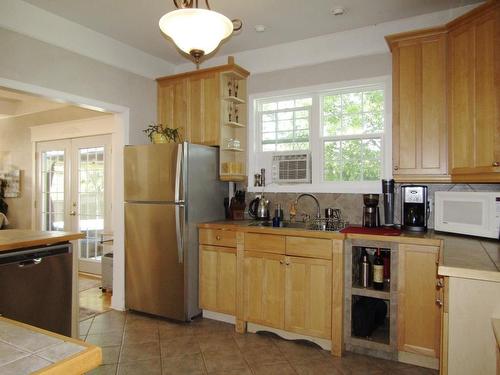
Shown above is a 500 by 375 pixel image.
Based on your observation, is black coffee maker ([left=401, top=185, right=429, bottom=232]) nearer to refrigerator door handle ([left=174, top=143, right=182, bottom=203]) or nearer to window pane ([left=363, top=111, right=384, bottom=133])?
window pane ([left=363, top=111, right=384, bottom=133])

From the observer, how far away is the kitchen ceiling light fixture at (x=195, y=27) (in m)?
1.69

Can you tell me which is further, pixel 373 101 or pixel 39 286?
pixel 373 101

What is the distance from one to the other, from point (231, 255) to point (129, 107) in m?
1.95

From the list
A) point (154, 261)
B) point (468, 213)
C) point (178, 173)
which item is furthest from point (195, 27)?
point (154, 261)

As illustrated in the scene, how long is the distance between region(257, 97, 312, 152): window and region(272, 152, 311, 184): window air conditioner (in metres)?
0.12

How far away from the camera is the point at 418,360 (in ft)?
8.29

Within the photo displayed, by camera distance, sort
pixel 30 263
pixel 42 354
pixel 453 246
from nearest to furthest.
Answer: pixel 42 354
pixel 453 246
pixel 30 263

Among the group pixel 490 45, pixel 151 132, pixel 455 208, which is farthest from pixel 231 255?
pixel 490 45

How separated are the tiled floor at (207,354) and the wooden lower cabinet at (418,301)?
192mm

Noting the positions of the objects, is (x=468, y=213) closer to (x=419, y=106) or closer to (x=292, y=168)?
(x=419, y=106)

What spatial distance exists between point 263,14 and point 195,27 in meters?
1.50

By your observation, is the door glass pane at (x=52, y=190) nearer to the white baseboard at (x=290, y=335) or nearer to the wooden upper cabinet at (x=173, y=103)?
the wooden upper cabinet at (x=173, y=103)

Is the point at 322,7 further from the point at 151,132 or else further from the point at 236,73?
the point at 151,132

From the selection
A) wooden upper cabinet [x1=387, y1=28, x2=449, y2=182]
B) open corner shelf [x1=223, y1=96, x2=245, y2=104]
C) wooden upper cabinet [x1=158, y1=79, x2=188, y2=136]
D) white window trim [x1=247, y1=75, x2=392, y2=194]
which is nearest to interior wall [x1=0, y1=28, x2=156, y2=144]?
wooden upper cabinet [x1=158, y1=79, x2=188, y2=136]
